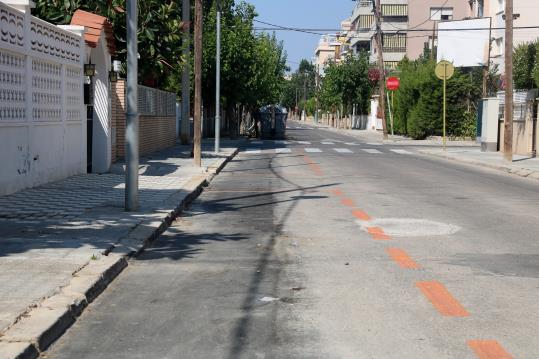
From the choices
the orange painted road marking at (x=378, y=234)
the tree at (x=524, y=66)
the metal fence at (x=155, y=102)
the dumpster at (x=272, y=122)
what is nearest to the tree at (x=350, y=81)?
the dumpster at (x=272, y=122)

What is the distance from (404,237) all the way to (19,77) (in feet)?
26.4

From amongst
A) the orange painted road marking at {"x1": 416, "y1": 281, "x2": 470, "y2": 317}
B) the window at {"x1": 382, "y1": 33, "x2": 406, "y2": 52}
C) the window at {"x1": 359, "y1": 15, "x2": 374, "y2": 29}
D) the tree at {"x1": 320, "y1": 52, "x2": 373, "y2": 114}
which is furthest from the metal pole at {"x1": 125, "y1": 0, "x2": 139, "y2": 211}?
the window at {"x1": 359, "y1": 15, "x2": 374, "y2": 29}

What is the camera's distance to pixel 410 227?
1127 cm

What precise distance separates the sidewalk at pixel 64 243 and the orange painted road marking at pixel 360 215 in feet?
9.59

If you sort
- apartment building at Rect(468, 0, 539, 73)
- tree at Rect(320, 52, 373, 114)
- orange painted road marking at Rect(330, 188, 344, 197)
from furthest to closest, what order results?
1. tree at Rect(320, 52, 373, 114)
2. apartment building at Rect(468, 0, 539, 73)
3. orange painted road marking at Rect(330, 188, 344, 197)

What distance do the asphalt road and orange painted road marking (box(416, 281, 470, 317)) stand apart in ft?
0.06

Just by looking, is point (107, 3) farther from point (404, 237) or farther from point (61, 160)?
point (404, 237)

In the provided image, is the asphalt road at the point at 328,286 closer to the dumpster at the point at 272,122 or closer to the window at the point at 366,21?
the dumpster at the point at 272,122

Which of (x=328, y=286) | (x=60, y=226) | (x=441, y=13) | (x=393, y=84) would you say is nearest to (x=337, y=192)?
(x=60, y=226)

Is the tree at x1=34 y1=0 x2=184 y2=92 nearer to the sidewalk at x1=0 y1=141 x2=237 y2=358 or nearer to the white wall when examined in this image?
the white wall

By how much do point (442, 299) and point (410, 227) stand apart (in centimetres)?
452

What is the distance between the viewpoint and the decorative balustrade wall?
1363cm

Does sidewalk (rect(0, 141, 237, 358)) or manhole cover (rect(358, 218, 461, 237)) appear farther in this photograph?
manhole cover (rect(358, 218, 461, 237))

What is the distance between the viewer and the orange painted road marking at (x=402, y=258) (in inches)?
329
